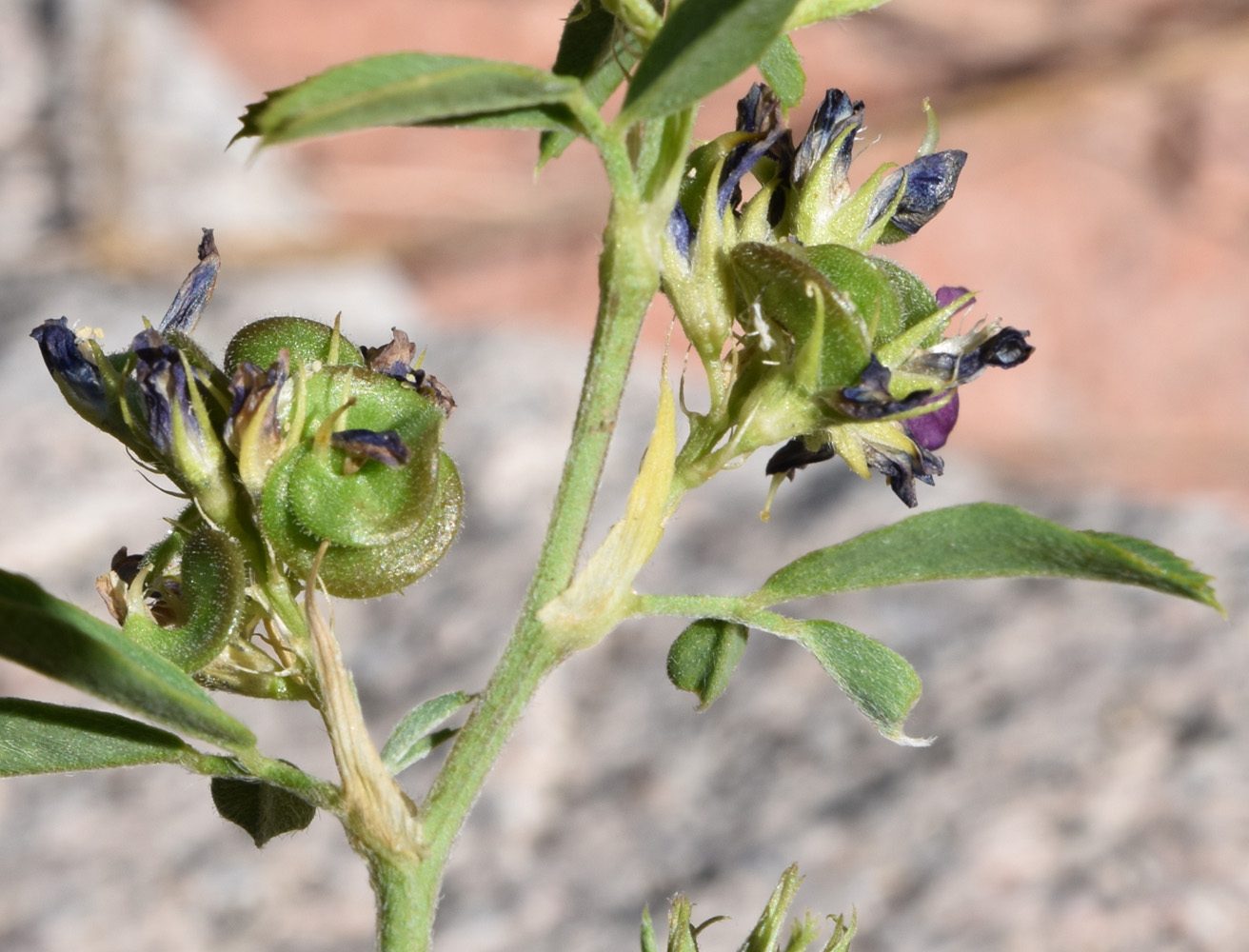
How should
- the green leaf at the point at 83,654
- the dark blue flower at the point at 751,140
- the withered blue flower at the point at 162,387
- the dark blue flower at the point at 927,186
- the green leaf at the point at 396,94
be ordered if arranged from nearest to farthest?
the green leaf at the point at 396,94 < the green leaf at the point at 83,654 < the withered blue flower at the point at 162,387 < the dark blue flower at the point at 751,140 < the dark blue flower at the point at 927,186

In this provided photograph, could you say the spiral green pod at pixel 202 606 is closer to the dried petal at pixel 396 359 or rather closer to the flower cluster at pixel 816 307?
the dried petal at pixel 396 359

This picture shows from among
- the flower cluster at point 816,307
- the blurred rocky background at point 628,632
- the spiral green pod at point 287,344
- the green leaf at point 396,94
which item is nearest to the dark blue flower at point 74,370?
the spiral green pod at point 287,344

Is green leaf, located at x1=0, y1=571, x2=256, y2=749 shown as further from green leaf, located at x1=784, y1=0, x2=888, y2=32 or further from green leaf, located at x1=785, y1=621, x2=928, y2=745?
green leaf, located at x1=784, y1=0, x2=888, y2=32

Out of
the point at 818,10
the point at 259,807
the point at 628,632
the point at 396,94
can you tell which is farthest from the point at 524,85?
the point at 628,632

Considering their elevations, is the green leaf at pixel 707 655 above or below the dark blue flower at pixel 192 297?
below

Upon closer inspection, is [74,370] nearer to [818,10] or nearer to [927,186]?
[818,10]
